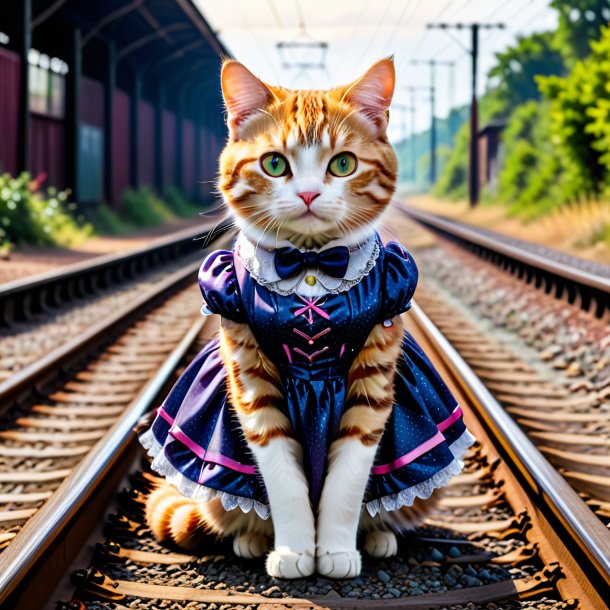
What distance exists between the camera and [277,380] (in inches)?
109

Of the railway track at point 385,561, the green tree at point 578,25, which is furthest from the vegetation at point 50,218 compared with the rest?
the green tree at point 578,25

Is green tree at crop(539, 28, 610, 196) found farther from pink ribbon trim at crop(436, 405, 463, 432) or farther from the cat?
the cat

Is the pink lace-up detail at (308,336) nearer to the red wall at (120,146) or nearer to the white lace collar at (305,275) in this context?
the white lace collar at (305,275)

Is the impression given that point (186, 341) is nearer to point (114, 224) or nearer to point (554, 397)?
point (554, 397)

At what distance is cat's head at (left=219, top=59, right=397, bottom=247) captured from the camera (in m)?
2.49

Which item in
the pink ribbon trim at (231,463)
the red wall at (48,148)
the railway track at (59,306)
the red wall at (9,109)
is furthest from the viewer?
the red wall at (48,148)

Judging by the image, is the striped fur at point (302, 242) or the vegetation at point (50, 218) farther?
the vegetation at point (50, 218)

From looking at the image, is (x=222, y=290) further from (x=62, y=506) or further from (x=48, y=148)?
(x=48, y=148)

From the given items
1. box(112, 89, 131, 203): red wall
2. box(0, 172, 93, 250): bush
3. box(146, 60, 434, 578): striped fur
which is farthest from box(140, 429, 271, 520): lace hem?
box(112, 89, 131, 203): red wall

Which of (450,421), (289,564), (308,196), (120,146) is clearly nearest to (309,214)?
(308,196)

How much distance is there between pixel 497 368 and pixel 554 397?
0.74 m

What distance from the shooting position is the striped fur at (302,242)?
2.51 meters

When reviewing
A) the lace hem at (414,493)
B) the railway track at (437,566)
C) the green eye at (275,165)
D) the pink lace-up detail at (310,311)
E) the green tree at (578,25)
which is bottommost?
the railway track at (437,566)

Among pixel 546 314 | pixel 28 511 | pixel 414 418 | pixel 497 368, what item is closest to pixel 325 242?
pixel 414 418
